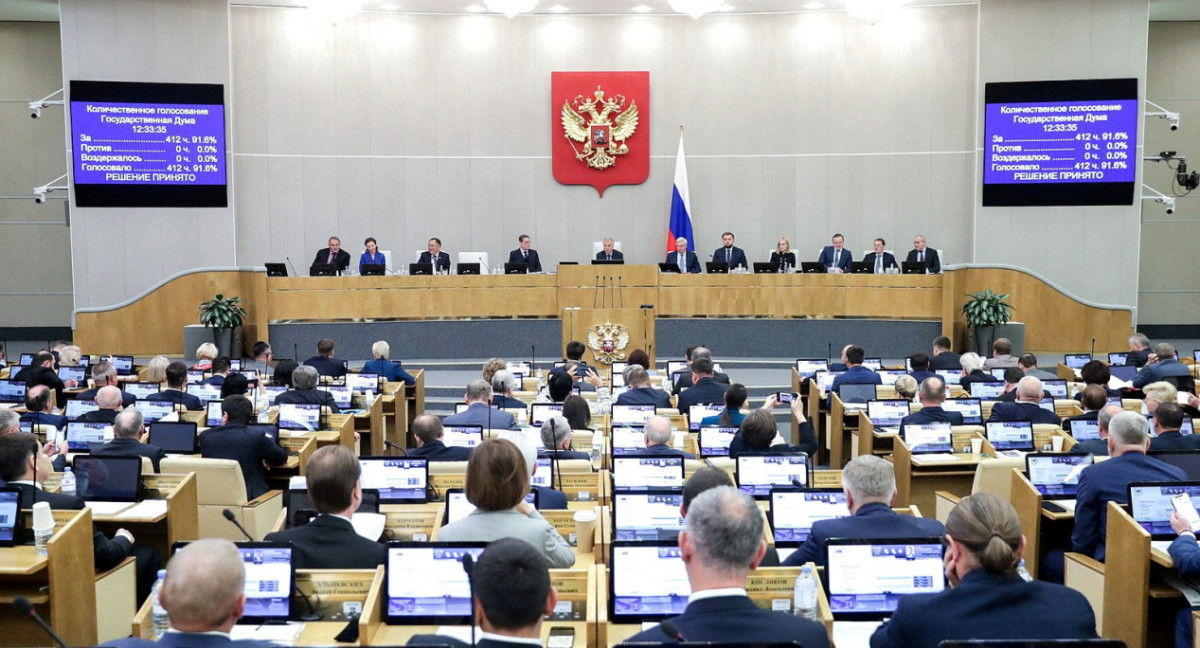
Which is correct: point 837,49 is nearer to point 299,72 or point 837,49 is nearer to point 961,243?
point 961,243

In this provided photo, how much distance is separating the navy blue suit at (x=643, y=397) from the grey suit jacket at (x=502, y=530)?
445 centimetres

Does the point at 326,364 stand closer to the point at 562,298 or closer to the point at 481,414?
the point at 481,414

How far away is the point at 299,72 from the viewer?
1672cm

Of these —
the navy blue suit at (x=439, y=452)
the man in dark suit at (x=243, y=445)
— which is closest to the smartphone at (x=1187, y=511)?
the navy blue suit at (x=439, y=452)

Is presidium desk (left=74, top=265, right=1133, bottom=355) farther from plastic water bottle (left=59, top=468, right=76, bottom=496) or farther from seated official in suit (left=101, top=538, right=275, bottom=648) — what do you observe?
seated official in suit (left=101, top=538, right=275, bottom=648)

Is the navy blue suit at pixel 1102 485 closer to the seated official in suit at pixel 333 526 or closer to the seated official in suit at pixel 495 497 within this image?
the seated official in suit at pixel 495 497

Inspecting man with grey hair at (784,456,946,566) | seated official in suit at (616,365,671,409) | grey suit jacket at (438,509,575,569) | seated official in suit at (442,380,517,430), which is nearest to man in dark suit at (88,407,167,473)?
seated official in suit at (442,380,517,430)

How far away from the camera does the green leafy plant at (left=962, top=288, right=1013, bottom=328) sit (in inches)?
562

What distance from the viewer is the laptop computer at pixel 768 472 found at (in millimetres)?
5758

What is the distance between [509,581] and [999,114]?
15225mm

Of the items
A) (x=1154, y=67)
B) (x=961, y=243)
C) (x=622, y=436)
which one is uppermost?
(x=1154, y=67)

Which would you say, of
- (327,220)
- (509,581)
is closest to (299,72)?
(327,220)

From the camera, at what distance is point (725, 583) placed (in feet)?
9.50

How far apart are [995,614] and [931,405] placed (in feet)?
15.1
